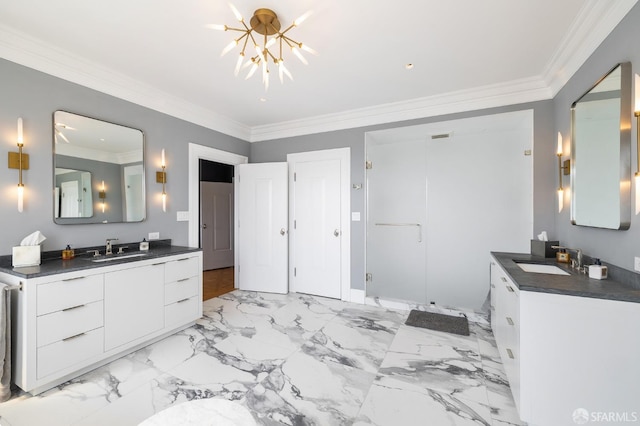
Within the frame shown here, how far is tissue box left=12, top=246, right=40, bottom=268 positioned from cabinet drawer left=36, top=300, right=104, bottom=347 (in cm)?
48

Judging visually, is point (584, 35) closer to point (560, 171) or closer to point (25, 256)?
point (560, 171)

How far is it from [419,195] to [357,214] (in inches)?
37.0

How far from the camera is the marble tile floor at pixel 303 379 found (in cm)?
162

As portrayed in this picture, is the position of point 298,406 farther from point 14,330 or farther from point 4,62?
point 4,62

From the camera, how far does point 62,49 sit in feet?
7.22

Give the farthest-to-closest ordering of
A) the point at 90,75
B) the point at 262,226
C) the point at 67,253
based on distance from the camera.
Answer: the point at 262,226
the point at 90,75
the point at 67,253

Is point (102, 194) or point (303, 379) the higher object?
point (102, 194)

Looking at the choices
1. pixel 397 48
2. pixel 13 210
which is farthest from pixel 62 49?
pixel 397 48

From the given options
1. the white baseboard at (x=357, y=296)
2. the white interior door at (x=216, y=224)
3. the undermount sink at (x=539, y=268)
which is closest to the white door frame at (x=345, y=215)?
the white baseboard at (x=357, y=296)

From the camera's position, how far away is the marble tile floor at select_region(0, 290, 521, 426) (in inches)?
63.7

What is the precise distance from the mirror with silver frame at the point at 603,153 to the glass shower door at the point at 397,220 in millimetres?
1739

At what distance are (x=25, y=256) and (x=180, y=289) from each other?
44.6 inches

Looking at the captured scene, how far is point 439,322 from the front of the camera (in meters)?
2.96

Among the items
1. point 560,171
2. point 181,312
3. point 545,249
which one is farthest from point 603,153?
point 181,312
